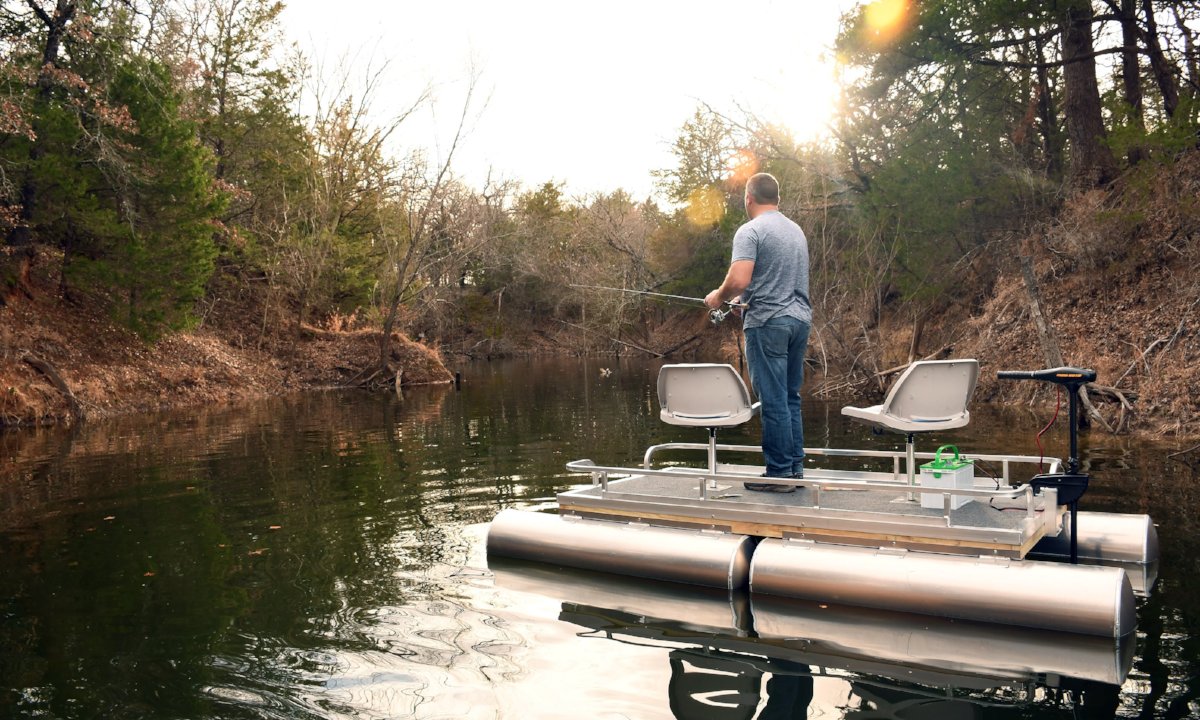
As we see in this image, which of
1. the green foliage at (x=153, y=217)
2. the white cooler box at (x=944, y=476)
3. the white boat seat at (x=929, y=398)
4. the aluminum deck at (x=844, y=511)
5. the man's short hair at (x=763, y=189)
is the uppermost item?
the green foliage at (x=153, y=217)

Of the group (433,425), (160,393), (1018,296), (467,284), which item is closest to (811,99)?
(1018,296)

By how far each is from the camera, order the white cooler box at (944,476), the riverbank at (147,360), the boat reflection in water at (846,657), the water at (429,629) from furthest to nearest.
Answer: the riverbank at (147,360) < the white cooler box at (944,476) < the water at (429,629) < the boat reflection in water at (846,657)

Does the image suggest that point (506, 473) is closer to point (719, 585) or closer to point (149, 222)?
point (719, 585)

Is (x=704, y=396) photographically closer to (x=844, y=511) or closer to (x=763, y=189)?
(x=844, y=511)

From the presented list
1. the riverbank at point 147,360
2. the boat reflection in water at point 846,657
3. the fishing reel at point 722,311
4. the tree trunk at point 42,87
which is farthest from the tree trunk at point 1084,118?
the tree trunk at point 42,87

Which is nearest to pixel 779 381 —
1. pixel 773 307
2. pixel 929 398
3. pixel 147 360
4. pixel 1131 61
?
pixel 773 307

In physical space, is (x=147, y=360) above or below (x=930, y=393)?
above

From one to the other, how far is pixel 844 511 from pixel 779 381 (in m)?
1.18

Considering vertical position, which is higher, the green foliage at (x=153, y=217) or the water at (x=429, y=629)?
the green foliage at (x=153, y=217)

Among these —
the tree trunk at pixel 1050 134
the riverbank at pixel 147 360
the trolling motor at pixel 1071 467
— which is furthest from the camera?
the tree trunk at pixel 1050 134

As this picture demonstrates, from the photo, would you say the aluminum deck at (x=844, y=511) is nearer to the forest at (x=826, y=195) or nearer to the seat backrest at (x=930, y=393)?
the seat backrest at (x=930, y=393)

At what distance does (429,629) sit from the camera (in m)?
6.04

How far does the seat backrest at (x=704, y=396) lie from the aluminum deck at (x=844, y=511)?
17.3 inches

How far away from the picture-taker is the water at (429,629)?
4.84 meters
